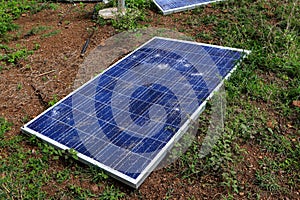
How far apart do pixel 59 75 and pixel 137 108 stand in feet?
5.02

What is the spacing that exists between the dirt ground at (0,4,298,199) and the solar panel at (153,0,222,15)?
14 cm

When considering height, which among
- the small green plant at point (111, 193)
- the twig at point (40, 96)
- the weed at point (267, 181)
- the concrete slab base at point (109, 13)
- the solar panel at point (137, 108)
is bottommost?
the small green plant at point (111, 193)

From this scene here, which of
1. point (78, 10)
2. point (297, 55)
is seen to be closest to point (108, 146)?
point (297, 55)

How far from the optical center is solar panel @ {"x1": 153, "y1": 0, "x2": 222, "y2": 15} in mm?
6805

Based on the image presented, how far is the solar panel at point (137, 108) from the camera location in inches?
146

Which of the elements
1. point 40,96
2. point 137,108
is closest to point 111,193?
point 137,108

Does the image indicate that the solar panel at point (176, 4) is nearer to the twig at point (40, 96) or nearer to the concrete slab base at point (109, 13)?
the concrete slab base at point (109, 13)

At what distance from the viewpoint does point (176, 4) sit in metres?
6.94

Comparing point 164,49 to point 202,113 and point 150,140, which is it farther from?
point 150,140

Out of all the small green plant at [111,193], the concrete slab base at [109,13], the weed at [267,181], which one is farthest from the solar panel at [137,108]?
the concrete slab base at [109,13]

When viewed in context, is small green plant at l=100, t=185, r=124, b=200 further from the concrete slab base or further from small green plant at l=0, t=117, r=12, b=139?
the concrete slab base

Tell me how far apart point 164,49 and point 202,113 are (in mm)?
1610

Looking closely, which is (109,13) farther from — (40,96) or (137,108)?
(137,108)

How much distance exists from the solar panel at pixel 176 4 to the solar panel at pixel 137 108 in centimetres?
149
